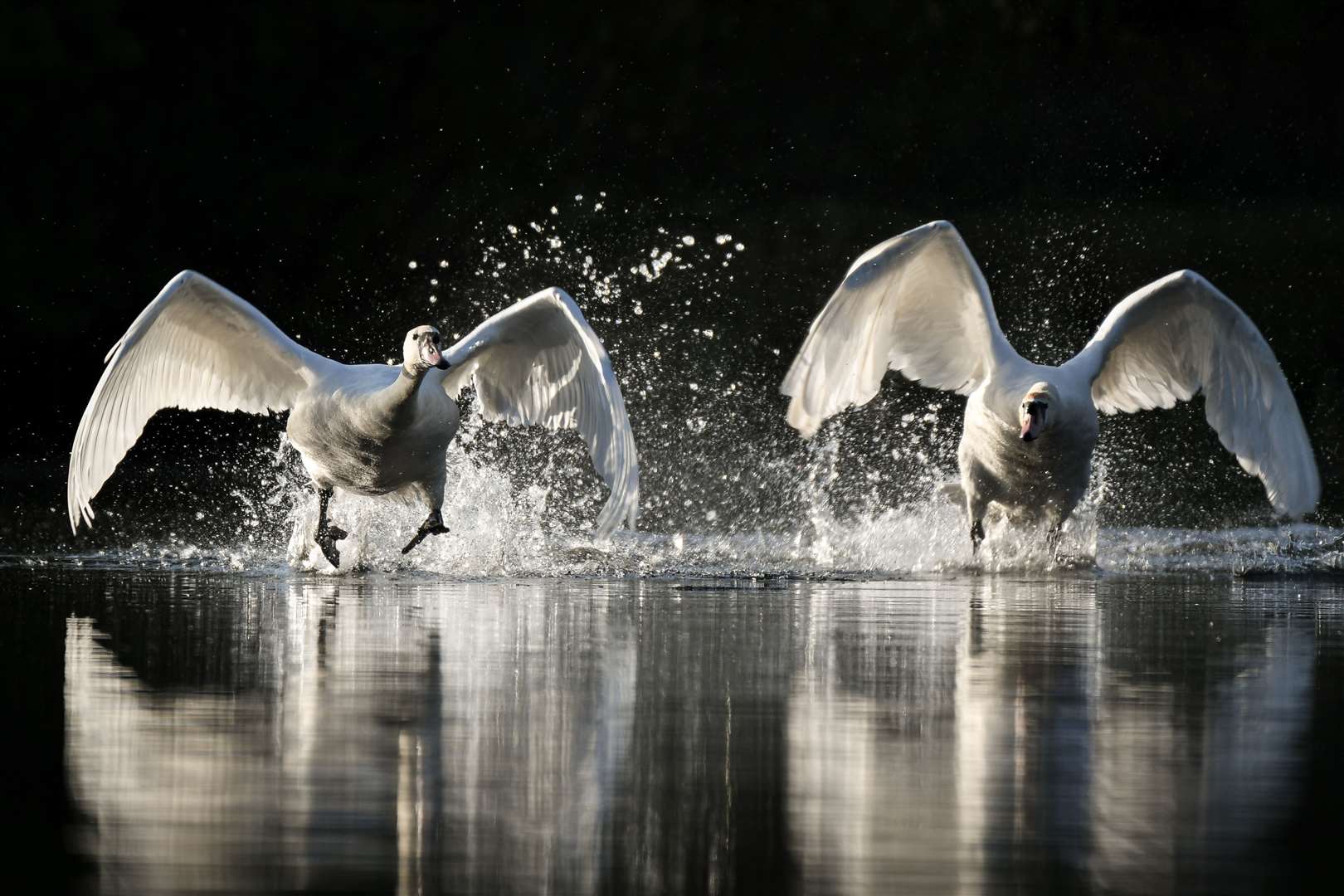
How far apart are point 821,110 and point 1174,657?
936 inches

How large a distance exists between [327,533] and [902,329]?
3.27m

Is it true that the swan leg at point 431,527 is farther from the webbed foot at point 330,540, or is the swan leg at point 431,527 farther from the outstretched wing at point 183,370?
the outstretched wing at point 183,370

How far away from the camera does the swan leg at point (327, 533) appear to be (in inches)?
438

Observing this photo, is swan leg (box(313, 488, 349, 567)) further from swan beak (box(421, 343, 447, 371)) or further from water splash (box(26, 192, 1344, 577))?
swan beak (box(421, 343, 447, 371))

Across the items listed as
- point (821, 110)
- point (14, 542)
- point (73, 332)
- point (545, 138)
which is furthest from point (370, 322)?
point (14, 542)

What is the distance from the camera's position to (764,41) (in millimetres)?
31609

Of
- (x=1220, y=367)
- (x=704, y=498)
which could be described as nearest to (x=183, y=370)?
(x=704, y=498)

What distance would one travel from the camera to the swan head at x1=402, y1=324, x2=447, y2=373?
10.1 metres

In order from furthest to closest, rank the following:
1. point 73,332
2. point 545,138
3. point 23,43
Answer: point 545,138, point 23,43, point 73,332

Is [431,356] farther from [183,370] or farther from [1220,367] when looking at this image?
[1220,367]

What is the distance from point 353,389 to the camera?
10586mm

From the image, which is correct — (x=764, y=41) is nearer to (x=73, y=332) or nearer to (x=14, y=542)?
(x=73, y=332)

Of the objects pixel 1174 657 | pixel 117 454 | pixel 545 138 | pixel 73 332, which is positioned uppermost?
pixel 545 138

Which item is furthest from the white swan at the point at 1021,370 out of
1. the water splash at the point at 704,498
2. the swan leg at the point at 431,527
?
the swan leg at the point at 431,527
